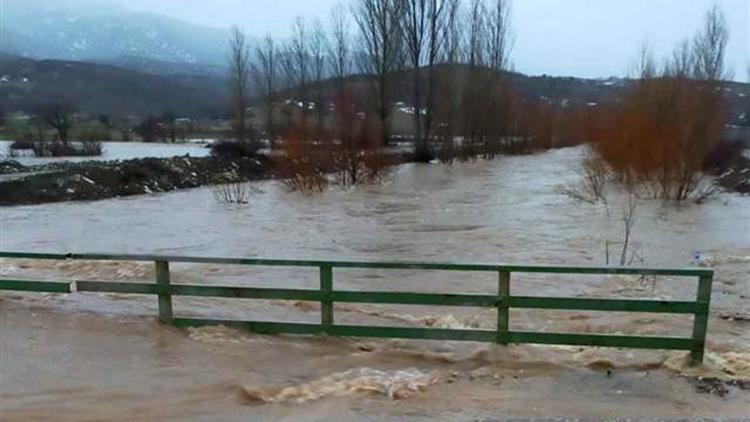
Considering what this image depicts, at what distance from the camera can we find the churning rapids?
17.0 feet

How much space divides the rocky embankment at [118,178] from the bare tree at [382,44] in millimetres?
10281

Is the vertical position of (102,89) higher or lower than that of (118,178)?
higher

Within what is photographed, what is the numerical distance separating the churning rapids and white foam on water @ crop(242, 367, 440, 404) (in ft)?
0.07

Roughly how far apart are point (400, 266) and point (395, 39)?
41227 mm

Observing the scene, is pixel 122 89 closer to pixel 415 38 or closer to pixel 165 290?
pixel 415 38

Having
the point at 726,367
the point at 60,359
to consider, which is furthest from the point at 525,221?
the point at 60,359

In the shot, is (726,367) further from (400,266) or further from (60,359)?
(60,359)

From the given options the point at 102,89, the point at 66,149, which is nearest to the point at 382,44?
the point at 66,149

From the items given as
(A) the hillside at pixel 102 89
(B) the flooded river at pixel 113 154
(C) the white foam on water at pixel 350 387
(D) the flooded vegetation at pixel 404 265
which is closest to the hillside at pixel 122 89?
(A) the hillside at pixel 102 89

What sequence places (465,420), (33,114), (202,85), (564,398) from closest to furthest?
1. (465,420)
2. (564,398)
3. (33,114)
4. (202,85)

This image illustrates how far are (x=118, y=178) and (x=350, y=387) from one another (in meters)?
27.7

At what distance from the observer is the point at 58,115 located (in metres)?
69.2

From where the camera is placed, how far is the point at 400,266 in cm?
607

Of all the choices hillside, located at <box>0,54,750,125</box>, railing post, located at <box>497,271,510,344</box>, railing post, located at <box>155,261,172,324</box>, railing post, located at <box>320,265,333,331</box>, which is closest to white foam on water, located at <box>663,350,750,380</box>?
railing post, located at <box>497,271,510,344</box>
